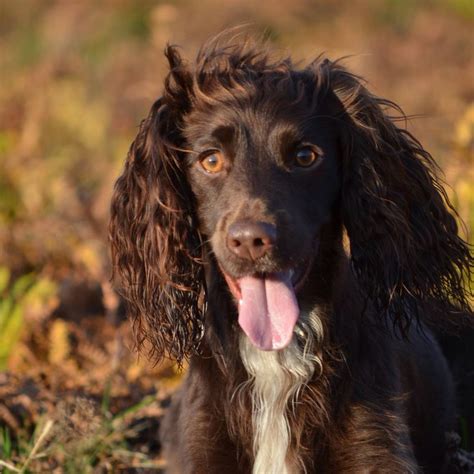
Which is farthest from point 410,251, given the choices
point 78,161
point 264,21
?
point 264,21

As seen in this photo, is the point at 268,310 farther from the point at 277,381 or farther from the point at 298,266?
the point at 277,381

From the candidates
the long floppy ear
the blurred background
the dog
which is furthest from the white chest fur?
the blurred background

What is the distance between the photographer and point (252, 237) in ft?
12.1

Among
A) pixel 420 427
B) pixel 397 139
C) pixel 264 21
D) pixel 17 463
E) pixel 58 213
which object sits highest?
pixel 264 21

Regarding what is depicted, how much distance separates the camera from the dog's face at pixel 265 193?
3750 mm

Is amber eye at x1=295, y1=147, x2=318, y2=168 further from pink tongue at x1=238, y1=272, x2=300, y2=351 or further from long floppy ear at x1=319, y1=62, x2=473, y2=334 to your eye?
pink tongue at x1=238, y1=272, x2=300, y2=351

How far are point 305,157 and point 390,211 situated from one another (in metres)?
0.43

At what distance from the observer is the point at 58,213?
806 centimetres

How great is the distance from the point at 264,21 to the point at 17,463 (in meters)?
11.7

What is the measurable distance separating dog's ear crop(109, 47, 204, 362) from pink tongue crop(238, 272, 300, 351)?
41 centimetres

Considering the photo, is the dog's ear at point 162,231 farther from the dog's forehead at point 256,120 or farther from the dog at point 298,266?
the dog's forehead at point 256,120

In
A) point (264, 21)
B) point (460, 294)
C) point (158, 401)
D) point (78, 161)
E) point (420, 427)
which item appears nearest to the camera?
point (460, 294)

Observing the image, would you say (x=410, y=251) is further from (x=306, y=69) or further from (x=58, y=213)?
(x=58, y=213)

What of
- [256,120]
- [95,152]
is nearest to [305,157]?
[256,120]
